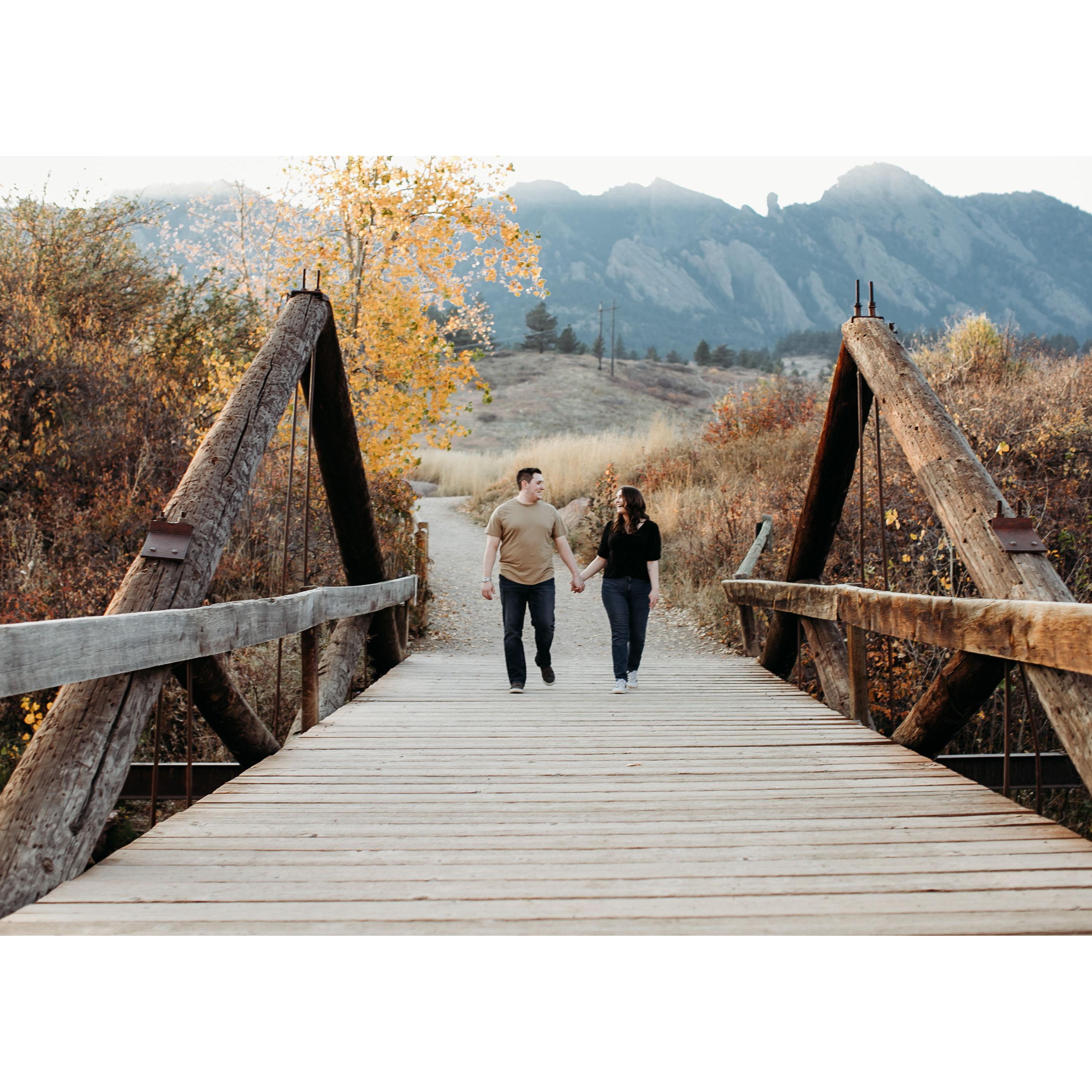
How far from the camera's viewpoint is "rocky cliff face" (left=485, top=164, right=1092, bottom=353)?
13112 cm

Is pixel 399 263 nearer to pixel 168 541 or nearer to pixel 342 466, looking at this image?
pixel 342 466

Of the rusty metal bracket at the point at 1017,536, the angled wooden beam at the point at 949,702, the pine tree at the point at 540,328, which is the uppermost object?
the pine tree at the point at 540,328

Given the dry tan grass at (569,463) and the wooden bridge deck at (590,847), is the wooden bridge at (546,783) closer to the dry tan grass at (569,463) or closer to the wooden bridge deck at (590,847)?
the wooden bridge deck at (590,847)

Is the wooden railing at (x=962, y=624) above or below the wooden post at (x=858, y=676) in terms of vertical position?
above

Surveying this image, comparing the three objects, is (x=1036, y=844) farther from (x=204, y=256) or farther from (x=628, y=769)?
(x=204, y=256)

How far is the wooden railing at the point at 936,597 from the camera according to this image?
2.87m

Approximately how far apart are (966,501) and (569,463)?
16.8 meters

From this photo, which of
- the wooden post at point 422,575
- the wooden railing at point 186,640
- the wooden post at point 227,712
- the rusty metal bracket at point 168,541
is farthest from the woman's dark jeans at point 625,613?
the wooden post at point 422,575

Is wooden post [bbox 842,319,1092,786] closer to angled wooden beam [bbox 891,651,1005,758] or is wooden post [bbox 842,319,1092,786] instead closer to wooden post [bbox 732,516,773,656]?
angled wooden beam [bbox 891,651,1005,758]

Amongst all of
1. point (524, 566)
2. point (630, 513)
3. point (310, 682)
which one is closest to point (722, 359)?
point (630, 513)

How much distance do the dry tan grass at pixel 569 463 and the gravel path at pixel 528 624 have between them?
2.90 m

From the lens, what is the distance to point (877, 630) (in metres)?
4.45

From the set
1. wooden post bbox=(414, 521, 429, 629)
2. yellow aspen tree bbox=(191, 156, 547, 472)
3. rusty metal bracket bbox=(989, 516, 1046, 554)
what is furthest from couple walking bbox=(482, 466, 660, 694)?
wooden post bbox=(414, 521, 429, 629)

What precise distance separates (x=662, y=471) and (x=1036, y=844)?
563 inches
